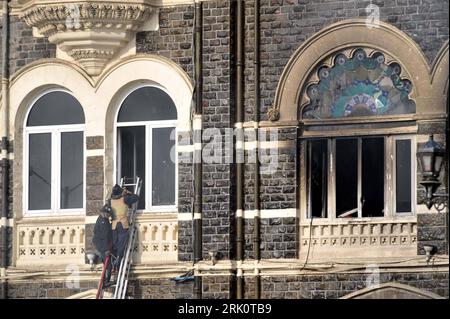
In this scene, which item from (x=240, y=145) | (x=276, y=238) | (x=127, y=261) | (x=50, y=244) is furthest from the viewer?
(x=50, y=244)

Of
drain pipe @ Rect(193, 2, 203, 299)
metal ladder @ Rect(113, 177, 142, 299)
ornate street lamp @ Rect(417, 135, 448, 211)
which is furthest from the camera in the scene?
metal ladder @ Rect(113, 177, 142, 299)

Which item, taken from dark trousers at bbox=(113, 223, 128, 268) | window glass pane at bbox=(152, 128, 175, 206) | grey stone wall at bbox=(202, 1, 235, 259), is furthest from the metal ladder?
grey stone wall at bbox=(202, 1, 235, 259)

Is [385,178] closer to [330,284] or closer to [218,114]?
[330,284]

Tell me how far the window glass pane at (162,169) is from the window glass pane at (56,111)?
0.97m

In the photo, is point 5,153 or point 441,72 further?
point 5,153

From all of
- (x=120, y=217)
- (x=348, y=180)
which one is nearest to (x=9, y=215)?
(x=120, y=217)

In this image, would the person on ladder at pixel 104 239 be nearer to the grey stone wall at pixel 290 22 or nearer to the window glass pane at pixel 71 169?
the window glass pane at pixel 71 169

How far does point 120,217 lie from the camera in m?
21.3

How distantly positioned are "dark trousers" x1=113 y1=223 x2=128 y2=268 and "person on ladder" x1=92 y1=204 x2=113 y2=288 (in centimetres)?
6

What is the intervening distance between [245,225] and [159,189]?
3.77 ft

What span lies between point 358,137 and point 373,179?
50cm

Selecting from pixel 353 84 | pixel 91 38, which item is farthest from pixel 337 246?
pixel 91 38

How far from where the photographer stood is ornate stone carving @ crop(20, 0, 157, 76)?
21.3 meters

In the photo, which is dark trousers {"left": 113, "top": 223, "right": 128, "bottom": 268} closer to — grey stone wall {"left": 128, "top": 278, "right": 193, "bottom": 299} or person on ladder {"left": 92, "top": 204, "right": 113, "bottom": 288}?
person on ladder {"left": 92, "top": 204, "right": 113, "bottom": 288}
